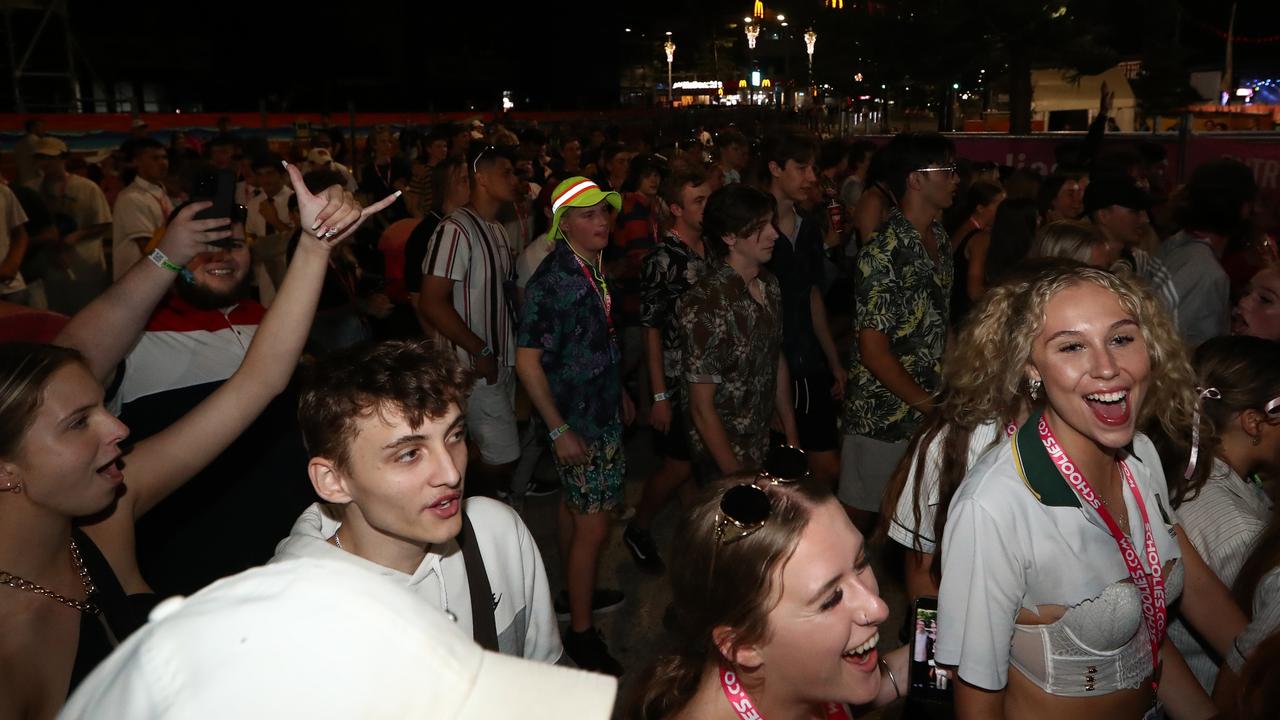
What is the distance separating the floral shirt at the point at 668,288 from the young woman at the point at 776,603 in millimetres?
3244

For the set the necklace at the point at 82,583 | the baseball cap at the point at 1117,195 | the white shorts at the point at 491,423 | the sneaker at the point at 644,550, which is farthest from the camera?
the baseball cap at the point at 1117,195

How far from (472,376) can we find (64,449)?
0.92 meters

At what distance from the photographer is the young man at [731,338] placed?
4254 mm

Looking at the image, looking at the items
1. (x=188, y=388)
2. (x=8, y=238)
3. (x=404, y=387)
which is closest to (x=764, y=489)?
(x=404, y=387)

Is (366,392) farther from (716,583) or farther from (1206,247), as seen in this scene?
(1206,247)

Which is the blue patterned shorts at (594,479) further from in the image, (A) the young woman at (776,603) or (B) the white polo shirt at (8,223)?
(B) the white polo shirt at (8,223)

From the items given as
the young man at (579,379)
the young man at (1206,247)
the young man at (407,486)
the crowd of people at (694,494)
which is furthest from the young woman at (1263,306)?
the young man at (407,486)

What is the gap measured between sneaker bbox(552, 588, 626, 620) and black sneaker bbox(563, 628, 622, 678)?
12.9 inches

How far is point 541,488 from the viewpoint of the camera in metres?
6.45

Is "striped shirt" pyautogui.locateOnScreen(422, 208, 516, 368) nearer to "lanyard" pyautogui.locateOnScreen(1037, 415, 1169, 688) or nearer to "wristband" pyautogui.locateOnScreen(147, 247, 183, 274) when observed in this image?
"wristband" pyautogui.locateOnScreen(147, 247, 183, 274)

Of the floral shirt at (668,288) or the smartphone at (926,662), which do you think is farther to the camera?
the floral shirt at (668,288)

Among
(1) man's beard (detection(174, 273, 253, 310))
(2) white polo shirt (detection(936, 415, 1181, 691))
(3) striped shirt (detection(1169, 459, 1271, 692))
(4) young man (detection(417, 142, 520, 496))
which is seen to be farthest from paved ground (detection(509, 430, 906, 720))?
(1) man's beard (detection(174, 273, 253, 310))

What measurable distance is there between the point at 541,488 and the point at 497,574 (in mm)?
4186

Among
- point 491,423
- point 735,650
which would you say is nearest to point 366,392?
point 735,650
